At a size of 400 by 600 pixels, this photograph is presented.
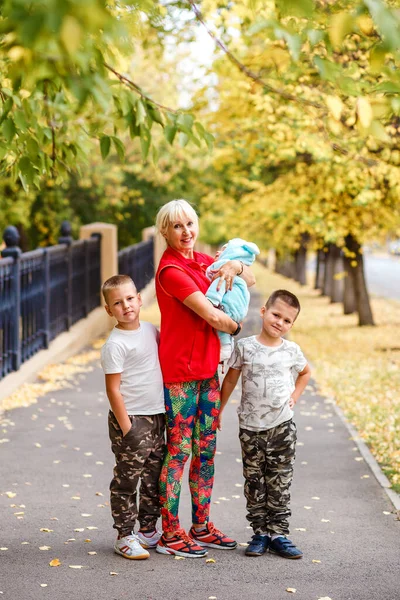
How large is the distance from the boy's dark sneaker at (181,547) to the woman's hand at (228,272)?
1405mm

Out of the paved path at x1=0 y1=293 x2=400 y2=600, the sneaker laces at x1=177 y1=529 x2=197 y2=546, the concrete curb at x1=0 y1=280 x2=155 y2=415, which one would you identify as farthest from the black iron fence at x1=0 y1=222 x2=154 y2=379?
the sneaker laces at x1=177 y1=529 x2=197 y2=546

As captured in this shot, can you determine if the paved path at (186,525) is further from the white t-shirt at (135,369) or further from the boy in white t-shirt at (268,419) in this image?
the white t-shirt at (135,369)

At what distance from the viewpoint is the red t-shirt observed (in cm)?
474

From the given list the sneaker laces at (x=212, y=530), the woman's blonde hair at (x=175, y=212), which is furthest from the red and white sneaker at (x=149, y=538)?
the woman's blonde hair at (x=175, y=212)

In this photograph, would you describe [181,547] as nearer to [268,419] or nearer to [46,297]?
[268,419]

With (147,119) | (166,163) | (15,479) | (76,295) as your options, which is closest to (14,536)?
(15,479)

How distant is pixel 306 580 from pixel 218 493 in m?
1.93

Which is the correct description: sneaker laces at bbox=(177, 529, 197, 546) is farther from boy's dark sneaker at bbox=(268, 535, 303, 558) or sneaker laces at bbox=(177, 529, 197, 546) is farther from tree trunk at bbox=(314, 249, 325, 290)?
tree trunk at bbox=(314, 249, 325, 290)

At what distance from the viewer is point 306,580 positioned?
468 centimetres

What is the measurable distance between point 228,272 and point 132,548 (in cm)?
158

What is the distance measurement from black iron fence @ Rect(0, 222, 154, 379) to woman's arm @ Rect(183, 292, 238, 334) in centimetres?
434

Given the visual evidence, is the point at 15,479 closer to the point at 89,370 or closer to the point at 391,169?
the point at 89,370

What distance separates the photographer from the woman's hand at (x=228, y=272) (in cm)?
470

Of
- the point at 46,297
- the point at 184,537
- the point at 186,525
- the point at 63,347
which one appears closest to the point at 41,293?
the point at 46,297
